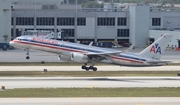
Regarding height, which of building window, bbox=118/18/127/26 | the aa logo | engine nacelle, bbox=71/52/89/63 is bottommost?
engine nacelle, bbox=71/52/89/63

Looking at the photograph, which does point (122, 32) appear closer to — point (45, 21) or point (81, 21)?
point (81, 21)

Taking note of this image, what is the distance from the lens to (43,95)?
154 ft

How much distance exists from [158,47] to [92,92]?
24.2m

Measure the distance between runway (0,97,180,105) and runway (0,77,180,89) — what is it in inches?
388

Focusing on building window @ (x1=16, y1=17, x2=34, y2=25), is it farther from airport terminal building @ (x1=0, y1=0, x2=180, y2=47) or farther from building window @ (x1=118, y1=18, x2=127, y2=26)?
building window @ (x1=118, y1=18, x2=127, y2=26)

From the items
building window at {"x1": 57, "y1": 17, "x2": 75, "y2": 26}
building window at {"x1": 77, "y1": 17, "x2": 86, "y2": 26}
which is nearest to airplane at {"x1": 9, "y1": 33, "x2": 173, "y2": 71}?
building window at {"x1": 57, "y1": 17, "x2": 75, "y2": 26}

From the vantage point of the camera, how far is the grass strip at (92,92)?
1865 inches

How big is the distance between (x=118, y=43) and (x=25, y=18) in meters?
25.4

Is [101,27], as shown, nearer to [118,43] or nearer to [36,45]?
[118,43]

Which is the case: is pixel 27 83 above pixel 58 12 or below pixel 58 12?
below

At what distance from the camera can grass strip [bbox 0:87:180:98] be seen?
47375 mm

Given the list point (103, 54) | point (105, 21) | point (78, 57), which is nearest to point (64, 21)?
point (105, 21)

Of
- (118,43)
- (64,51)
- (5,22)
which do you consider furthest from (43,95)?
(118,43)

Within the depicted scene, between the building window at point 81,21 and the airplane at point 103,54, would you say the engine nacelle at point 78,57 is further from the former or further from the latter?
the building window at point 81,21
